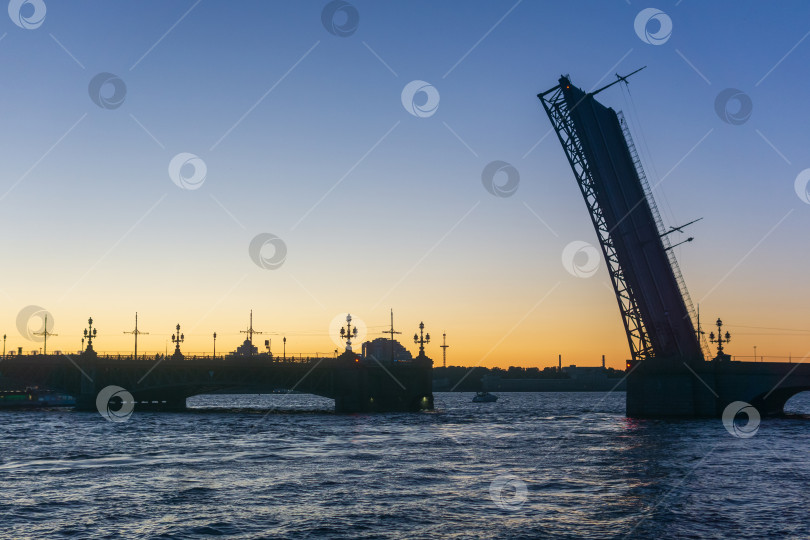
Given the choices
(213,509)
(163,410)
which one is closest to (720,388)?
(213,509)

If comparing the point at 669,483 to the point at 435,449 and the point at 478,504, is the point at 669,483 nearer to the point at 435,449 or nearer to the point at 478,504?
the point at 478,504

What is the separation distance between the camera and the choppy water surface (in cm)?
2061

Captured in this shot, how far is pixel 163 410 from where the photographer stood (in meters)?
94.1
